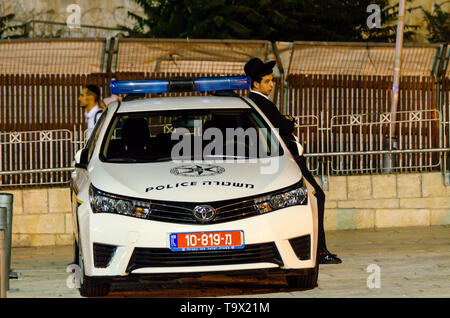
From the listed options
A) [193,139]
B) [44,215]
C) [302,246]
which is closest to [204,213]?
[302,246]

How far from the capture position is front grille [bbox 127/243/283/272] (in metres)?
8.35

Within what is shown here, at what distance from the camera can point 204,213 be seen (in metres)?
8.36

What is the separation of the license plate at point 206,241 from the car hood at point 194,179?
278 millimetres

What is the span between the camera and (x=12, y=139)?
1525cm

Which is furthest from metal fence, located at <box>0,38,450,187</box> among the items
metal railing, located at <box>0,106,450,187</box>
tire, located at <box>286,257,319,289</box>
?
tire, located at <box>286,257,319,289</box>

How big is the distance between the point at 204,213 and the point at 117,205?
71cm

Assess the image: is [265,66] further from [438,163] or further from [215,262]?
[438,163]

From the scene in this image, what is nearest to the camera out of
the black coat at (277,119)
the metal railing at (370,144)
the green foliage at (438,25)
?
the black coat at (277,119)

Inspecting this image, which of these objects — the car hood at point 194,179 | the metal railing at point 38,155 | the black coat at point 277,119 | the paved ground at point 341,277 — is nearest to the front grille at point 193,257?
the car hood at point 194,179

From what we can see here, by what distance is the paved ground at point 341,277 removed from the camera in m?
9.04

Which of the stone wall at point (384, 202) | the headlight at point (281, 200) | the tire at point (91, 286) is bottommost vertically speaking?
the stone wall at point (384, 202)

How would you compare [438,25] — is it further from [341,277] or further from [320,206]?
[341,277]

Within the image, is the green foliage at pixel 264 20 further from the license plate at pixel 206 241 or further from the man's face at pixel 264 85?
the license plate at pixel 206 241
